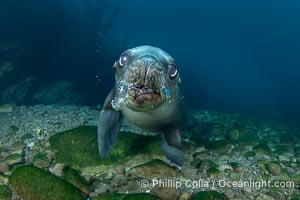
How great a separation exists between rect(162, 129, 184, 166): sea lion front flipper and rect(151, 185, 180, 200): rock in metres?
0.76

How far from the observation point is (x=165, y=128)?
18.4 feet

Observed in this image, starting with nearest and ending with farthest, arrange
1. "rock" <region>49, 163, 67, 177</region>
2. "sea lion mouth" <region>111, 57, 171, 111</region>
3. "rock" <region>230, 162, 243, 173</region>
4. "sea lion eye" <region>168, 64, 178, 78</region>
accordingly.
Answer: "sea lion mouth" <region>111, 57, 171, 111</region> < "sea lion eye" <region>168, 64, 178, 78</region> < "rock" <region>49, 163, 67, 177</region> < "rock" <region>230, 162, 243, 173</region>

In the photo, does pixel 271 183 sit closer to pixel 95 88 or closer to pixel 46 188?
pixel 46 188

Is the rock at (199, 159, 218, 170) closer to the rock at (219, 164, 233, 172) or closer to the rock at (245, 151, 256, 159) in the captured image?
the rock at (219, 164, 233, 172)

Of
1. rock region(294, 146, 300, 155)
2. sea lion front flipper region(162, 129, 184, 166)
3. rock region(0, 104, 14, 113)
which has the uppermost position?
sea lion front flipper region(162, 129, 184, 166)

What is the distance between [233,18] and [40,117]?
115 m

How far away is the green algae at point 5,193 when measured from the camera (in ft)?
→ 14.4

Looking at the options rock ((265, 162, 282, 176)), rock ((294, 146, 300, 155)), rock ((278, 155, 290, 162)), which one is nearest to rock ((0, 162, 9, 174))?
rock ((265, 162, 282, 176))

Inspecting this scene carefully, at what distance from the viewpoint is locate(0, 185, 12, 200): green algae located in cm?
440

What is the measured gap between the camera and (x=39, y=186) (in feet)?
14.6

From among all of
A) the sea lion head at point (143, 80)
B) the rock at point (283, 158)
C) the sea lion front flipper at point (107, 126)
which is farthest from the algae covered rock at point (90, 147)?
the rock at point (283, 158)

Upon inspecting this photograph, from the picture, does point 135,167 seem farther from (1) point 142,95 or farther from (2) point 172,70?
(1) point 142,95

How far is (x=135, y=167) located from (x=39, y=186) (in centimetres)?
150

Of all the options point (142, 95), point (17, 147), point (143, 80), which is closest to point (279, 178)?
point (142, 95)
